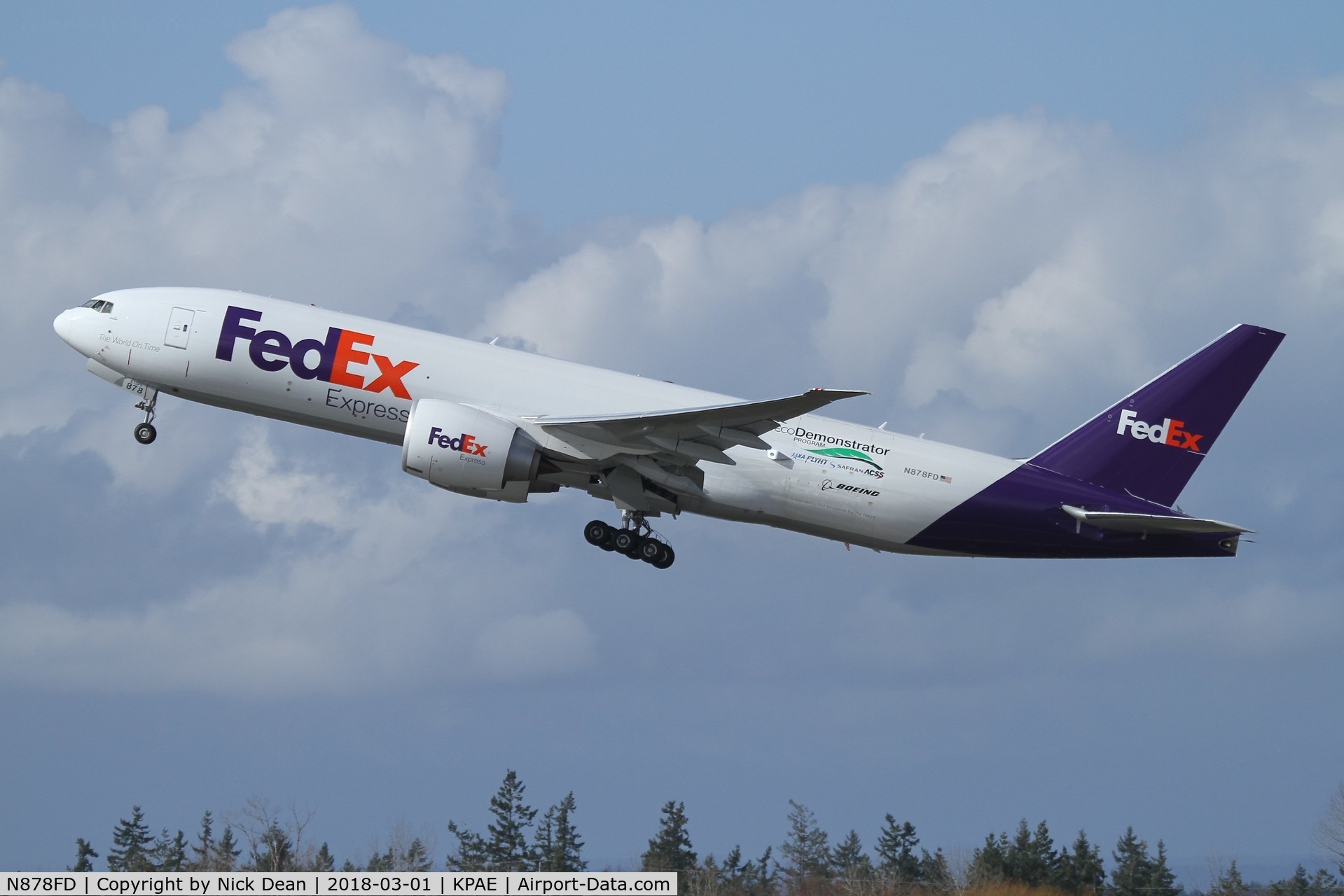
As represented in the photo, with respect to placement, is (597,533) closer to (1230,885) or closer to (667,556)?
(667,556)

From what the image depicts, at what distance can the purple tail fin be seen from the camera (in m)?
40.5

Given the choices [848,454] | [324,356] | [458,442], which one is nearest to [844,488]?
[848,454]

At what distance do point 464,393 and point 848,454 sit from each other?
10238mm

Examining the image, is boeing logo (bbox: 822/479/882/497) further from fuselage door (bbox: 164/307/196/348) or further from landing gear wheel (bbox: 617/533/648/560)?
fuselage door (bbox: 164/307/196/348)

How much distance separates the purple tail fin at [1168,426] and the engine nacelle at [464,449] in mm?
14425

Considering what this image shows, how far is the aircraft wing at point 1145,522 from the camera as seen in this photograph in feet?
125

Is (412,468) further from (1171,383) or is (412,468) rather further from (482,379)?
(1171,383)

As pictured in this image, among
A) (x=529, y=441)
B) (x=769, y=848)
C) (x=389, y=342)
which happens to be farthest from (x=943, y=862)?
(x=389, y=342)

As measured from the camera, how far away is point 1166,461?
133 ft

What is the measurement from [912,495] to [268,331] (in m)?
17.5

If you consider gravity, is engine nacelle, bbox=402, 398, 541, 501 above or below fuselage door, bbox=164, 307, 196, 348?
below
